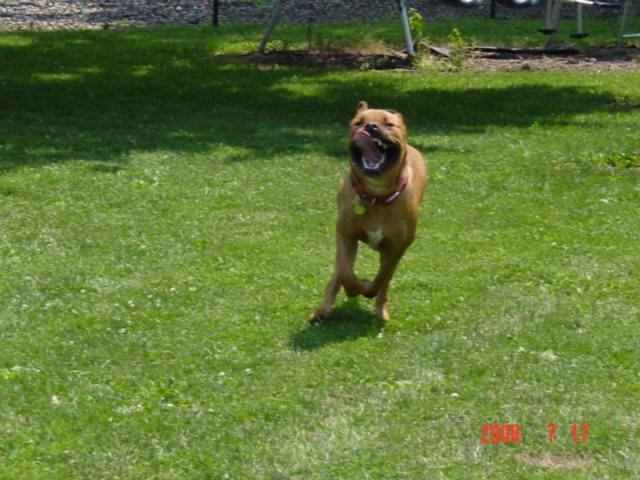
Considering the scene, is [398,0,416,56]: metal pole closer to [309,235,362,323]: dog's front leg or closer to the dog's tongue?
[309,235,362,323]: dog's front leg

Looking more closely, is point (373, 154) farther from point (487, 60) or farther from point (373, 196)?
point (487, 60)

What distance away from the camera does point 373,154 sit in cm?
709

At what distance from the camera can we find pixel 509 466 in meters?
5.78

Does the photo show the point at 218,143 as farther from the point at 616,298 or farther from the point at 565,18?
the point at 565,18

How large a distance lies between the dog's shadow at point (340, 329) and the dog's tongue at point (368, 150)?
4.23ft

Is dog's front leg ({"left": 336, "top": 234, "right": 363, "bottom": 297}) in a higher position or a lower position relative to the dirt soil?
higher

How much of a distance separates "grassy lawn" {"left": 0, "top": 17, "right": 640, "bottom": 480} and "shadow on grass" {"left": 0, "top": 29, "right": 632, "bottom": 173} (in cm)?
8

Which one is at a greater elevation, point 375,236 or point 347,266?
point 375,236

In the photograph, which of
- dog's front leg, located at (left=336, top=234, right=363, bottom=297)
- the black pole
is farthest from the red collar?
the black pole

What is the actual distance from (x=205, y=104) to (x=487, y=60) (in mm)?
6689

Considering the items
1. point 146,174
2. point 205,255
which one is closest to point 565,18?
point 146,174

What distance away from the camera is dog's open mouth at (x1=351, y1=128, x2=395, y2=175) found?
23.0 ft

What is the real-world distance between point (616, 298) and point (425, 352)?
1989 millimetres
